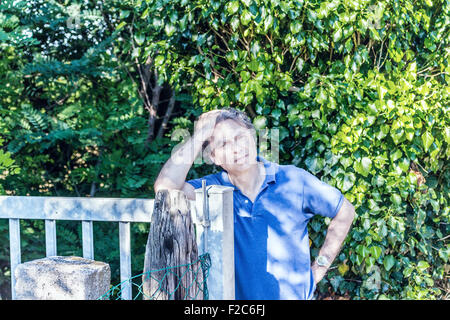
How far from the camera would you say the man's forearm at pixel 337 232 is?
229cm

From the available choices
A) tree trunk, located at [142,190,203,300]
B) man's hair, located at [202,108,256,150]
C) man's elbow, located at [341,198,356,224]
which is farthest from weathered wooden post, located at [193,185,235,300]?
man's elbow, located at [341,198,356,224]

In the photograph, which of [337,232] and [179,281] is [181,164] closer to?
[179,281]

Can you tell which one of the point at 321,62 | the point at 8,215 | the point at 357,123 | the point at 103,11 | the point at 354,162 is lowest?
the point at 8,215

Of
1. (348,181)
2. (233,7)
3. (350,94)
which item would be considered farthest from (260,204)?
(233,7)

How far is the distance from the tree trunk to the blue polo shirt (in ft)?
2.00

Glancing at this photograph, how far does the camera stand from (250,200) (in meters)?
2.18

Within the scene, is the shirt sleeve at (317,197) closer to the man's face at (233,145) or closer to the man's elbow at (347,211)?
the man's elbow at (347,211)

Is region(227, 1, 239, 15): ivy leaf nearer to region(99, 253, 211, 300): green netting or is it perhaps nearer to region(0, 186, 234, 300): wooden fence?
region(0, 186, 234, 300): wooden fence

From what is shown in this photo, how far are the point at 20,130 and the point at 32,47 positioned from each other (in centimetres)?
89

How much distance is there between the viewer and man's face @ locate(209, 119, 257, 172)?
2.14m

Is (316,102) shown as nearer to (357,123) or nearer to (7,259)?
(357,123)

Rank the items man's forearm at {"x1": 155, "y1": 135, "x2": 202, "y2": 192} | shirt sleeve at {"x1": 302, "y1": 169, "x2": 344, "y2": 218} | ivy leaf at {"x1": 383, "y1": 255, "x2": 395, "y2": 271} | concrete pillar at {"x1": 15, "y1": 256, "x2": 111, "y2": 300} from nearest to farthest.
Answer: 1. concrete pillar at {"x1": 15, "y1": 256, "x2": 111, "y2": 300}
2. man's forearm at {"x1": 155, "y1": 135, "x2": 202, "y2": 192}
3. shirt sleeve at {"x1": 302, "y1": 169, "x2": 344, "y2": 218}
4. ivy leaf at {"x1": 383, "y1": 255, "x2": 395, "y2": 271}
